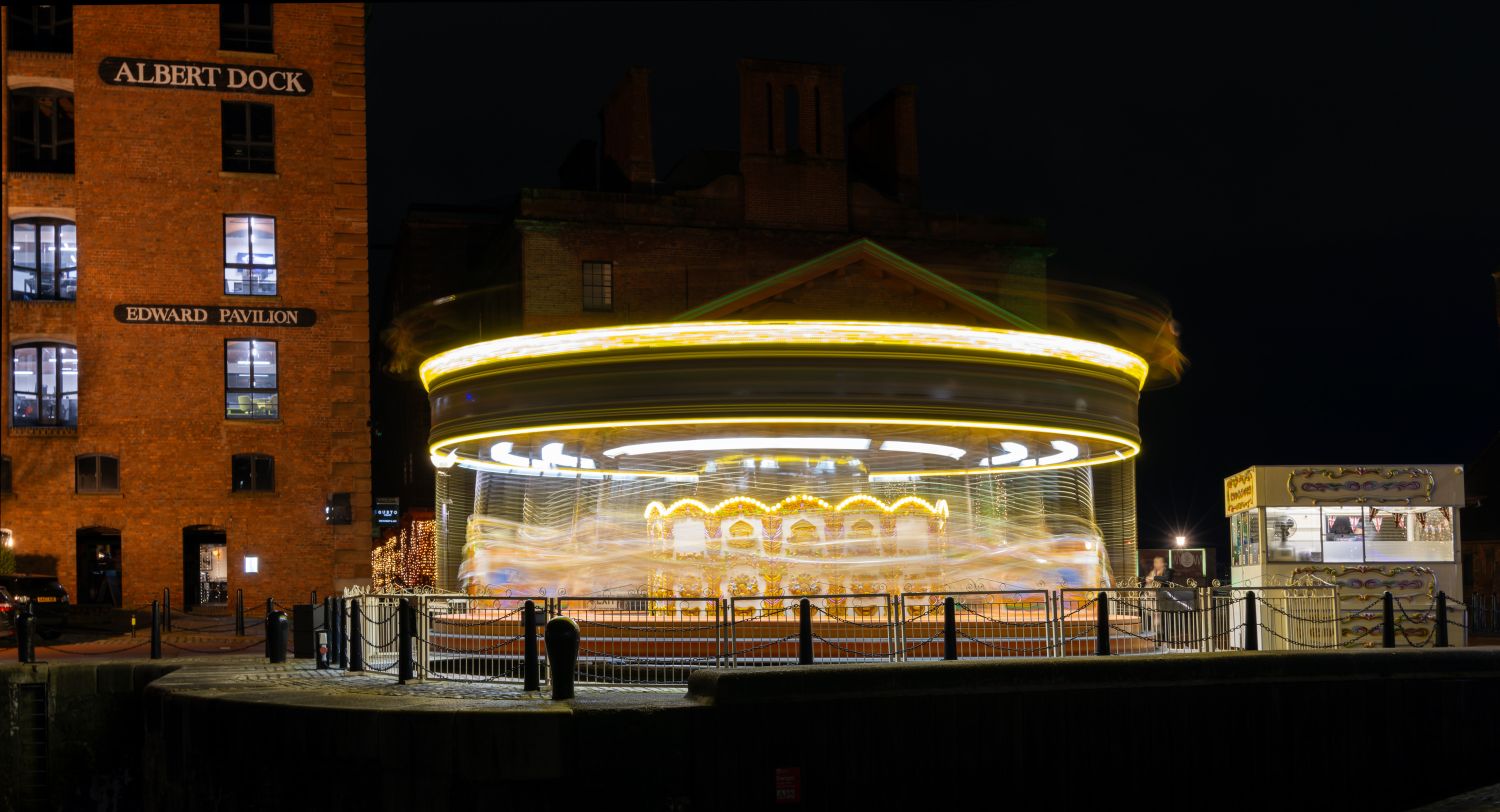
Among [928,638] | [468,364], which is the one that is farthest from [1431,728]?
[468,364]

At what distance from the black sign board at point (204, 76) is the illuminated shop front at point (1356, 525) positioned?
2642 centimetres

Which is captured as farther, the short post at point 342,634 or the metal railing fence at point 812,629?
the short post at point 342,634

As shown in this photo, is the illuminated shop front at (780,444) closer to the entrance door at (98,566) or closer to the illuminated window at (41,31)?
the entrance door at (98,566)

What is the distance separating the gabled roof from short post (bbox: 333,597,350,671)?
7117 millimetres

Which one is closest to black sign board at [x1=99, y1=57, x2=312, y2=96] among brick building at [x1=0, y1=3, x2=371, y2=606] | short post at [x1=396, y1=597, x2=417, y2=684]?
brick building at [x1=0, y1=3, x2=371, y2=606]

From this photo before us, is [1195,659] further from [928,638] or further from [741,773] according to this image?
[741,773]

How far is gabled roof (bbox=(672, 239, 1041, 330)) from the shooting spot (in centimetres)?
2548

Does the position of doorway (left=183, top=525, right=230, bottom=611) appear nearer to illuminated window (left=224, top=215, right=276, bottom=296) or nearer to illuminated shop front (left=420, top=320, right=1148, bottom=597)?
illuminated window (left=224, top=215, right=276, bottom=296)

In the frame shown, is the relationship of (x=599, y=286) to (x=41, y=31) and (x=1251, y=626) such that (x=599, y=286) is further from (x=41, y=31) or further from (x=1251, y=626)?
(x=1251, y=626)

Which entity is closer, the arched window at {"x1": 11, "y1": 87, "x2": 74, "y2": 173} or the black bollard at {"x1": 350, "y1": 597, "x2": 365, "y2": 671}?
the black bollard at {"x1": 350, "y1": 597, "x2": 365, "y2": 671}

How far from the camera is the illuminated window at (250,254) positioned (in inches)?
1555

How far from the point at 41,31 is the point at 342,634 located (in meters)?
27.4

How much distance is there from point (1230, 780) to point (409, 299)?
197ft

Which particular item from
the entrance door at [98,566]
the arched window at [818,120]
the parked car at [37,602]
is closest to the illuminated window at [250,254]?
the entrance door at [98,566]
